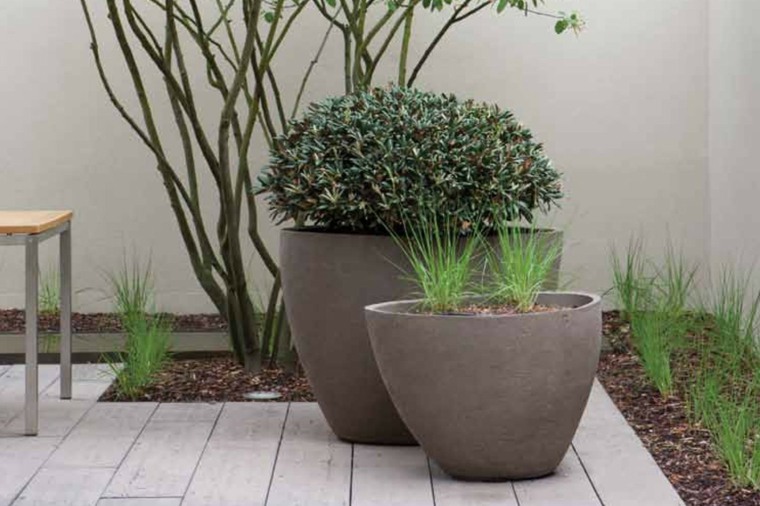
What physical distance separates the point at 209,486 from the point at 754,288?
2863 millimetres

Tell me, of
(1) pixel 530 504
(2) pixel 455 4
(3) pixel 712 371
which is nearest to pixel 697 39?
(2) pixel 455 4

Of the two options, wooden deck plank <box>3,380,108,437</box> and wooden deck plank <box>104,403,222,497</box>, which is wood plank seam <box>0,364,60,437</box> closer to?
wooden deck plank <box>3,380,108,437</box>

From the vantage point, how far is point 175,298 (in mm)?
7242

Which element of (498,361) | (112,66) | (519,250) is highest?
(112,66)

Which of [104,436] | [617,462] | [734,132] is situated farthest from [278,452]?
[734,132]

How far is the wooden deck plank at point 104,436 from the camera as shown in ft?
14.9

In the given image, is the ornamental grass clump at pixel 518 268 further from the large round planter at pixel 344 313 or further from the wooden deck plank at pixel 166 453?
the wooden deck plank at pixel 166 453

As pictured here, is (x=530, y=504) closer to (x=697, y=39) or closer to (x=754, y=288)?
(x=754, y=288)

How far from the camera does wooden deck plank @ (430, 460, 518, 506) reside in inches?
159

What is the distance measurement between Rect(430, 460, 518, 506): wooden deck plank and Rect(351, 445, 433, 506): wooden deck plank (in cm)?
3

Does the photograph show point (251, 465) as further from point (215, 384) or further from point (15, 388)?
point (15, 388)

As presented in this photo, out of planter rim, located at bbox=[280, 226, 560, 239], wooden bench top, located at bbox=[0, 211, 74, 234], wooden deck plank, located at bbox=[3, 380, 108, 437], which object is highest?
wooden bench top, located at bbox=[0, 211, 74, 234]

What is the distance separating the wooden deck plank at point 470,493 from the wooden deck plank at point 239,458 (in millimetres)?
490

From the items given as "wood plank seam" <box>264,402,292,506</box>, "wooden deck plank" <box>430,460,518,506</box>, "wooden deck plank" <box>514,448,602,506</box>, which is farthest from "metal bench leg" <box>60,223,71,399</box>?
"wooden deck plank" <box>514,448,602,506</box>
